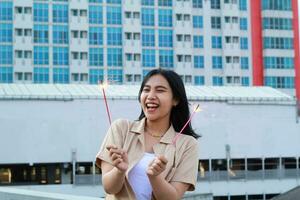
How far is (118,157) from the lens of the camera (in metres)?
2.68

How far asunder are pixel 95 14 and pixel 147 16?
564cm

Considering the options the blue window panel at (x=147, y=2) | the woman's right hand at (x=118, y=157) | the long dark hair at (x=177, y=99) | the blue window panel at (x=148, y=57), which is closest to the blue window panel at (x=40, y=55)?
the blue window panel at (x=148, y=57)

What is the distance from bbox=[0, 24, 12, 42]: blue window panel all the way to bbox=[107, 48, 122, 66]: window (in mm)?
10032

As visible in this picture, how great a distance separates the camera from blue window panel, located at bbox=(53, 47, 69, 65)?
6022cm

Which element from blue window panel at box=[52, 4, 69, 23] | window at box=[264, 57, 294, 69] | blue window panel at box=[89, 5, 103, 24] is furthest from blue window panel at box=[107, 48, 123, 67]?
window at box=[264, 57, 294, 69]

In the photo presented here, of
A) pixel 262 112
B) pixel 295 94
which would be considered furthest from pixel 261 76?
pixel 262 112

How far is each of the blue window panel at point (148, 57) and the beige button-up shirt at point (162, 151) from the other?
59.4 meters

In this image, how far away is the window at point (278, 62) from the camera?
65981mm

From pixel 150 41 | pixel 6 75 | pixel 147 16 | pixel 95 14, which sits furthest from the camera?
pixel 147 16

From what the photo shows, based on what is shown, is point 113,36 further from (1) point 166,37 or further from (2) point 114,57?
(1) point 166,37

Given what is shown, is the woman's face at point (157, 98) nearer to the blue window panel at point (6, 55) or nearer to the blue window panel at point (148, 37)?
the blue window panel at point (6, 55)

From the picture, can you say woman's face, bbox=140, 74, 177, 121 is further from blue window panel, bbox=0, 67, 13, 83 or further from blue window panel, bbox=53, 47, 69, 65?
blue window panel, bbox=53, 47, 69, 65

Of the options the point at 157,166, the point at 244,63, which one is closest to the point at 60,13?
the point at 244,63

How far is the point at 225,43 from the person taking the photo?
6494 centimetres
